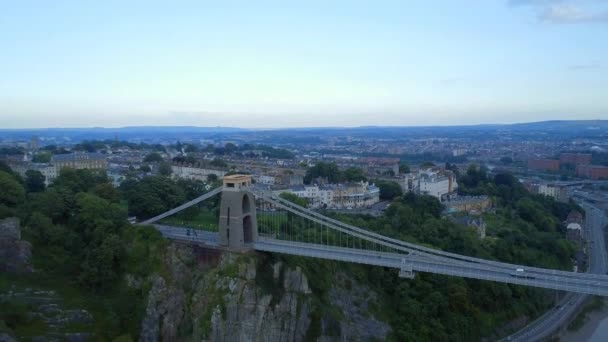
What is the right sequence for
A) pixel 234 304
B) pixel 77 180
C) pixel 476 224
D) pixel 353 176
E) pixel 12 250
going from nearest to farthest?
pixel 234 304 < pixel 12 250 < pixel 77 180 < pixel 476 224 < pixel 353 176

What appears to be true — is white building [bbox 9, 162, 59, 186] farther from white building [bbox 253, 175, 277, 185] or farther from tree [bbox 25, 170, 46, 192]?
white building [bbox 253, 175, 277, 185]

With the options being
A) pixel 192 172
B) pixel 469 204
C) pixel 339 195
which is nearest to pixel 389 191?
pixel 339 195

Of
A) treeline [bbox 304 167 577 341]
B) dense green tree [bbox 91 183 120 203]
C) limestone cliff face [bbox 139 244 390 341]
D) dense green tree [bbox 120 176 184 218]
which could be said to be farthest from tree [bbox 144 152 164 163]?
limestone cliff face [bbox 139 244 390 341]

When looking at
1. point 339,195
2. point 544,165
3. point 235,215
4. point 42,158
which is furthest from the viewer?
point 544,165

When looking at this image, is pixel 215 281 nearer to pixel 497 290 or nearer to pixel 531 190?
pixel 497 290

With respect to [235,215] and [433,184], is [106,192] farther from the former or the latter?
[433,184]
